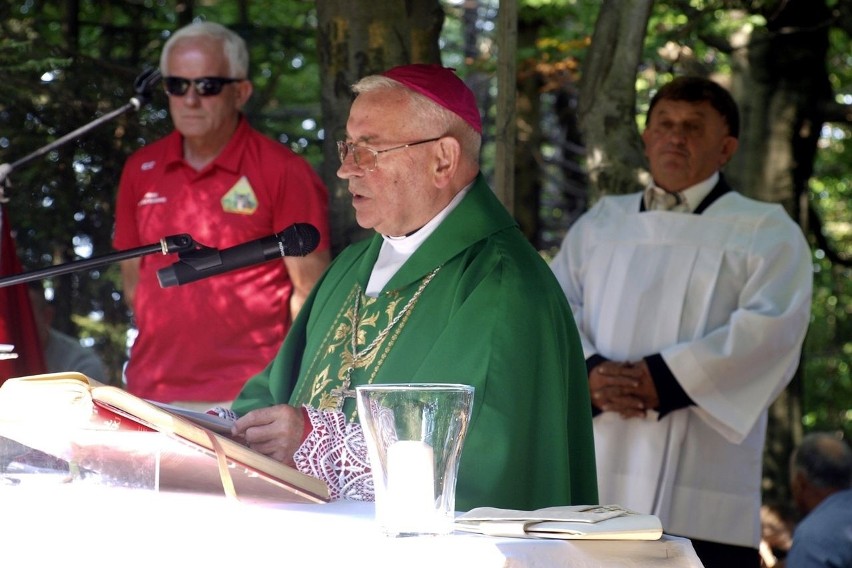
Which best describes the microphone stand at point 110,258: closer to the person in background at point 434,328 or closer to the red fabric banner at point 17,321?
the person in background at point 434,328

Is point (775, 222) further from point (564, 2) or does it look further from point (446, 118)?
point (564, 2)

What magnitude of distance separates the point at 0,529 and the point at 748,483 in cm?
371

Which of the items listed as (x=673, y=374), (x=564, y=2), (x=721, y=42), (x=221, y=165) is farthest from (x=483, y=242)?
(x=564, y=2)

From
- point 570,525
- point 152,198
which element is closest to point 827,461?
point 152,198

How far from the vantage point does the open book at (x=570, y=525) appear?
2.21m

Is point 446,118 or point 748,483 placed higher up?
point 446,118

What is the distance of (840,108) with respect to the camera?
8.61 meters

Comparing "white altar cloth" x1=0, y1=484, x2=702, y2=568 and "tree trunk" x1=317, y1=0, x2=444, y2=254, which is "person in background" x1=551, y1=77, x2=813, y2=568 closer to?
"tree trunk" x1=317, y1=0, x2=444, y2=254

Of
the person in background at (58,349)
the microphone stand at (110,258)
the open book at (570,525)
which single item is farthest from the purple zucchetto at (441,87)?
the person in background at (58,349)

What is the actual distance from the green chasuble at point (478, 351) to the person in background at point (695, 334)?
1520mm

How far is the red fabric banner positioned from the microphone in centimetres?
248

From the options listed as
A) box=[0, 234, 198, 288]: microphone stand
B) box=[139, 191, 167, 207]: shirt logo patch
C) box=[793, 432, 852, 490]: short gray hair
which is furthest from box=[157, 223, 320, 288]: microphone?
box=[793, 432, 852, 490]: short gray hair

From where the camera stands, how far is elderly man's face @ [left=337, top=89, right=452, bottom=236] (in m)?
3.91

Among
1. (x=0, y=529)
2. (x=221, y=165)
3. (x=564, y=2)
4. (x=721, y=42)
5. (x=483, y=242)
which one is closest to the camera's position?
(x=0, y=529)
